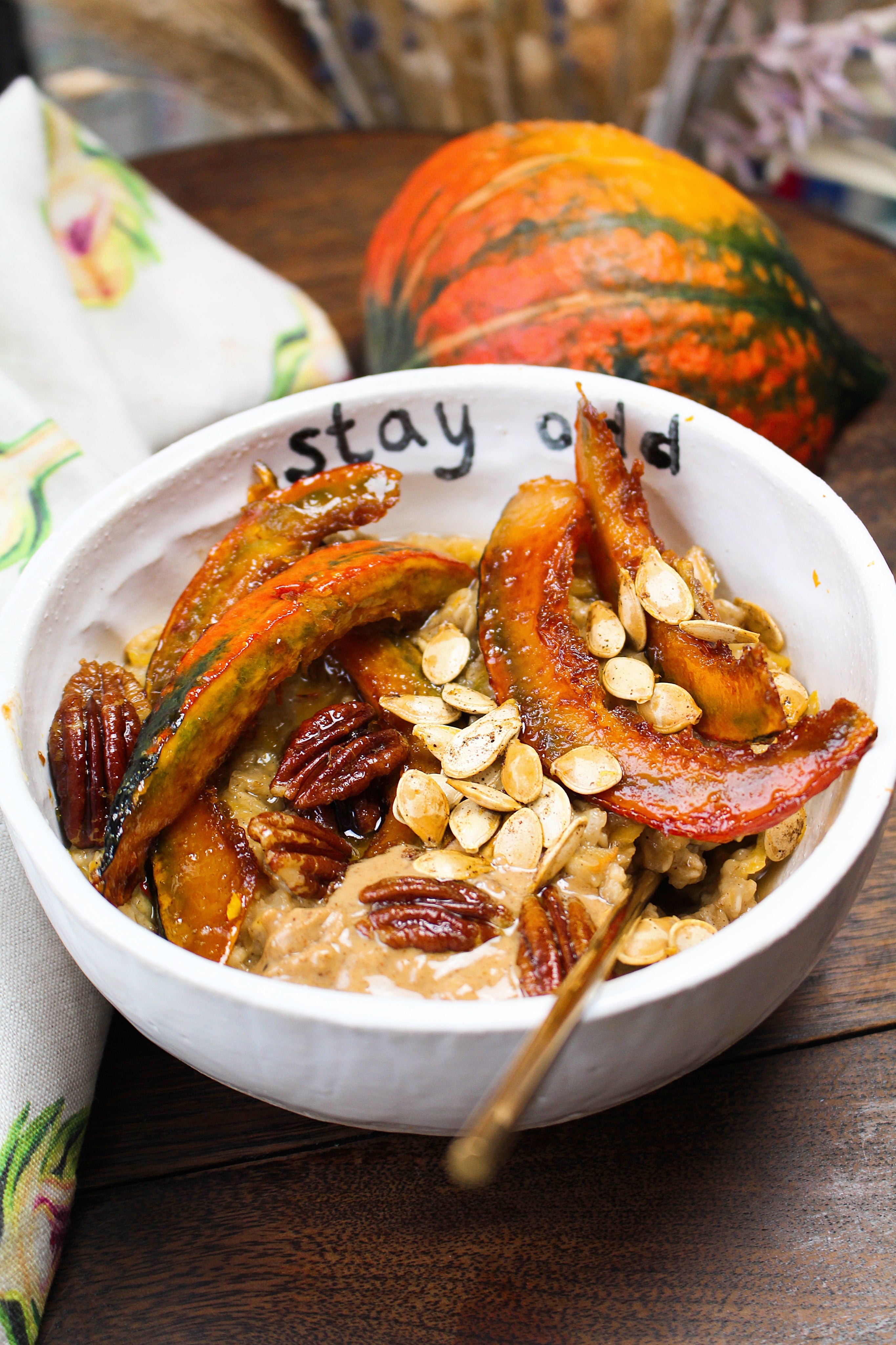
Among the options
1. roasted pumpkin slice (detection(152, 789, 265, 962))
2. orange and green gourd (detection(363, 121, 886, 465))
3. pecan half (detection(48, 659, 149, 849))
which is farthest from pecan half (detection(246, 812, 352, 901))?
orange and green gourd (detection(363, 121, 886, 465))

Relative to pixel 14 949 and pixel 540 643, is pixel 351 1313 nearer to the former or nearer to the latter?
pixel 14 949

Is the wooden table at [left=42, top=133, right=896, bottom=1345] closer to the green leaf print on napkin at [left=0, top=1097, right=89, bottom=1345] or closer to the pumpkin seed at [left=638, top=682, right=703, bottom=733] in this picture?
the green leaf print on napkin at [left=0, top=1097, right=89, bottom=1345]

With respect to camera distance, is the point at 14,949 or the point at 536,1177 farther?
the point at 14,949

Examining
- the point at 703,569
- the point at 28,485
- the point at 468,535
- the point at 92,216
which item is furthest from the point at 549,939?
the point at 92,216

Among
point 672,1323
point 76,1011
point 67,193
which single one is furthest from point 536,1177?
point 67,193

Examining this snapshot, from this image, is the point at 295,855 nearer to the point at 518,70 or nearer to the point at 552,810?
the point at 552,810

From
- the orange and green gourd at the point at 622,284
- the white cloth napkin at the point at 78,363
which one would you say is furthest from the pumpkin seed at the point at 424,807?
the orange and green gourd at the point at 622,284
